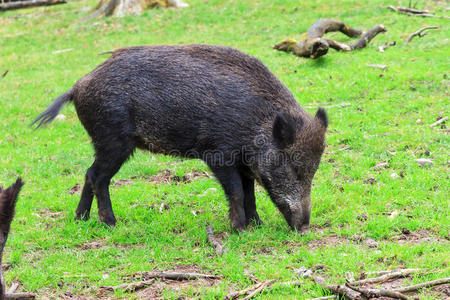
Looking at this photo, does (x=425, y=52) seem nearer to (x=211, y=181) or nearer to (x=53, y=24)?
(x=211, y=181)

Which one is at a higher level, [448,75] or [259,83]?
[259,83]

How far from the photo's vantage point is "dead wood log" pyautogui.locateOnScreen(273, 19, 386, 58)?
11484 mm

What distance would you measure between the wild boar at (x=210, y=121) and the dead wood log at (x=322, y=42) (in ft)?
18.7

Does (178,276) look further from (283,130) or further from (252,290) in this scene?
(283,130)

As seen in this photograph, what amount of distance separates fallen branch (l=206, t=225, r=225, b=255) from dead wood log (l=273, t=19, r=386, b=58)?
21.6 feet

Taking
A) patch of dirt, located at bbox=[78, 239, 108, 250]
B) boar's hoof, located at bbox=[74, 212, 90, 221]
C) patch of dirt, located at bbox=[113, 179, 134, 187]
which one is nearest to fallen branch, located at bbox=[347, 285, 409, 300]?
patch of dirt, located at bbox=[78, 239, 108, 250]

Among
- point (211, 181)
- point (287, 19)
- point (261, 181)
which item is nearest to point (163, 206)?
point (211, 181)

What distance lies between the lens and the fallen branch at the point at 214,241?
5.26 meters

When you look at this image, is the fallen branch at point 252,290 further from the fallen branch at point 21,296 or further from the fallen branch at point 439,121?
the fallen branch at point 439,121

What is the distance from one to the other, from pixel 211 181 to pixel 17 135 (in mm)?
4369

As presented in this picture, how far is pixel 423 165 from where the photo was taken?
7.02 metres

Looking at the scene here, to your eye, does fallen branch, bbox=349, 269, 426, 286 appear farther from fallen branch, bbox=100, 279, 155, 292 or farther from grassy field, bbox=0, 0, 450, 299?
fallen branch, bbox=100, 279, 155, 292

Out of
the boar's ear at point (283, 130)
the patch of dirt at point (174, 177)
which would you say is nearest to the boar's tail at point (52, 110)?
the patch of dirt at point (174, 177)

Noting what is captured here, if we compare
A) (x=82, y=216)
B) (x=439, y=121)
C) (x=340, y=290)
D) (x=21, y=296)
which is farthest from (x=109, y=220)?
(x=439, y=121)
